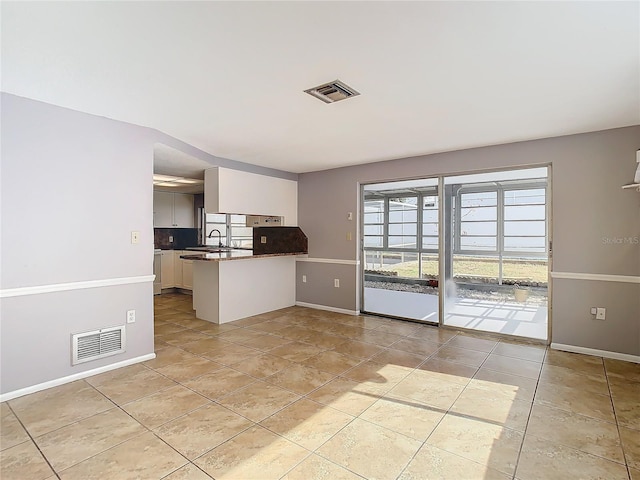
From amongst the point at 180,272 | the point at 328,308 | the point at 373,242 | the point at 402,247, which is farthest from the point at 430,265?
the point at 180,272

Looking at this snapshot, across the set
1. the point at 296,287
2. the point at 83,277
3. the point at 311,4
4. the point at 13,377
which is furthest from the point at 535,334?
the point at 13,377

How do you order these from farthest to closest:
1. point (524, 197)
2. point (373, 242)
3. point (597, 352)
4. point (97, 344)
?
1. point (373, 242)
2. point (524, 197)
3. point (597, 352)
4. point (97, 344)

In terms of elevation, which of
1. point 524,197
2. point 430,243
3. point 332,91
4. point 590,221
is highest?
point 332,91

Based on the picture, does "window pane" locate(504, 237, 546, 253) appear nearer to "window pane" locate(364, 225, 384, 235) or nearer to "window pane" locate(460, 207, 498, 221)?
"window pane" locate(460, 207, 498, 221)

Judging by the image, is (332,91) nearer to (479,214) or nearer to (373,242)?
(479,214)

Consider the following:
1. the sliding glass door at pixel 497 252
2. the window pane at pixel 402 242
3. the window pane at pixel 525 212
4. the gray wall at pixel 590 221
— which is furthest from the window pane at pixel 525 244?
the window pane at pixel 402 242

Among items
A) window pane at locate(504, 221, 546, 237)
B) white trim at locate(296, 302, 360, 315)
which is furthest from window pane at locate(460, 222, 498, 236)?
white trim at locate(296, 302, 360, 315)

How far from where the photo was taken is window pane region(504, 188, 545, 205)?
3986 mm

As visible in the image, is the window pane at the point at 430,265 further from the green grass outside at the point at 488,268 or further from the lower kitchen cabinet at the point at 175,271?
the lower kitchen cabinet at the point at 175,271

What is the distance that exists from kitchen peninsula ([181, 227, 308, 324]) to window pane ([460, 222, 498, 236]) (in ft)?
7.91

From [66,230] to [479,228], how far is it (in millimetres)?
4529

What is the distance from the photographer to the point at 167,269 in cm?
692

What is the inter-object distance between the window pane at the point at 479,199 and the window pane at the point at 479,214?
5 cm

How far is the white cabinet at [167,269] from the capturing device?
6.86 m
